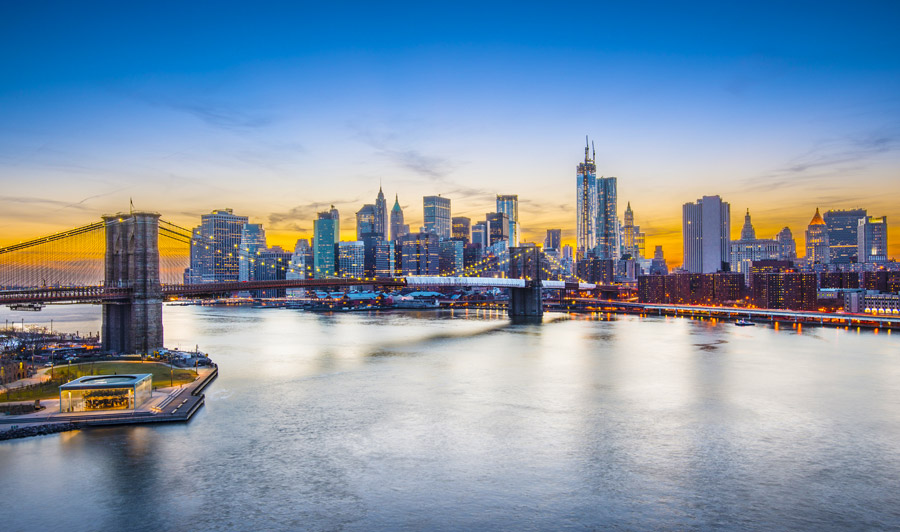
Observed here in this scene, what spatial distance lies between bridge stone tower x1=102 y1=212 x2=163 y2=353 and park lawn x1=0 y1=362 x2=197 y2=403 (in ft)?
12.9

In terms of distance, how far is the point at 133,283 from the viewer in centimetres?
3048

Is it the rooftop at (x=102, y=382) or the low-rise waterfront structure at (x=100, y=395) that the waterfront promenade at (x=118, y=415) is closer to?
the low-rise waterfront structure at (x=100, y=395)

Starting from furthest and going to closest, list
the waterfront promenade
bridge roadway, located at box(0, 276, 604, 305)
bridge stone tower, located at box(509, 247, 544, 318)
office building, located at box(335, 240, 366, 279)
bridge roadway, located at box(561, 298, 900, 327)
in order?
office building, located at box(335, 240, 366, 279) < bridge stone tower, located at box(509, 247, 544, 318) < bridge roadway, located at box(561, 298, 900, 327) < bridge roadway, located at box(0, 276, 604, 305) < the waterfront promenade

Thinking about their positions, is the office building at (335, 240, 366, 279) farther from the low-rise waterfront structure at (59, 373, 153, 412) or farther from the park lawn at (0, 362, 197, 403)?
the low-rise waterfront structure at (59, 373, 153, 412)

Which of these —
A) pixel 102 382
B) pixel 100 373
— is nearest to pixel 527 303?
pixel 100 373

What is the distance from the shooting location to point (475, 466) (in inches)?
598

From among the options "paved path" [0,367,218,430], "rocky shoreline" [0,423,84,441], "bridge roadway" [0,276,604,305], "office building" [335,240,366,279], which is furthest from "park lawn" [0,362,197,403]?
"office building" [335,240,366,279]

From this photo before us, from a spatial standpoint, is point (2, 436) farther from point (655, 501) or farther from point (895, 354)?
point (895, 354)

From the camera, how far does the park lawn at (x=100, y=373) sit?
21328mm

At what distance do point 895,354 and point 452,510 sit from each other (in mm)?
37864

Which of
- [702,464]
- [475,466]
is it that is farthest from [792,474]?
[475,466]

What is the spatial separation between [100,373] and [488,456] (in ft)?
55.4

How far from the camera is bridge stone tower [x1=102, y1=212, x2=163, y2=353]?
30.6m

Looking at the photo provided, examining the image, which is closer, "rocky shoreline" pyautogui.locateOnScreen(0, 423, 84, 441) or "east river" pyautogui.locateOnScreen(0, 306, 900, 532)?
"east river" pyautogui.locateOnScreen(0, 306, 900, 532)
